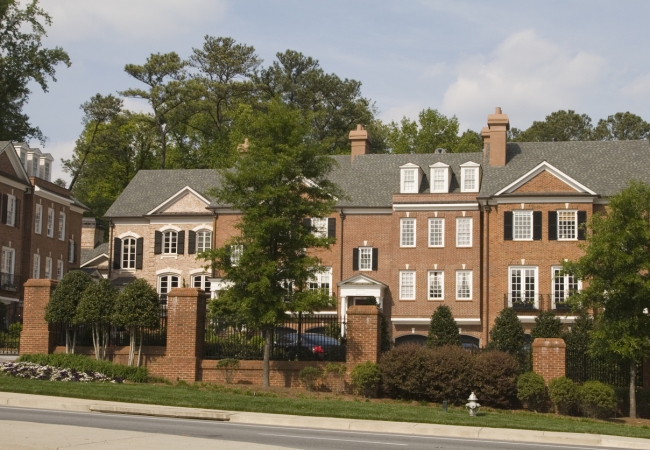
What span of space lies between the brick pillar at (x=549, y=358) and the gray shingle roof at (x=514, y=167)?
2245 centimetres

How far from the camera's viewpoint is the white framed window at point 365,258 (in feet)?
174

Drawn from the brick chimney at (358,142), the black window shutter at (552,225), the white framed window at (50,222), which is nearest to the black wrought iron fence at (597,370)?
the black window shutter at (552,225)

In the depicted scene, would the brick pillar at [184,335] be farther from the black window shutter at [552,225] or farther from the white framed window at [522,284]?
the black window shutter at [552,225]

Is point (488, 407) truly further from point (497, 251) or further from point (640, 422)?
point (497, 251)

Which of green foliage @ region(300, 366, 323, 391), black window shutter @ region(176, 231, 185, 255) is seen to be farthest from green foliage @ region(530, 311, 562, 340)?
black window shutter @ region(176, 231, 185, 255)

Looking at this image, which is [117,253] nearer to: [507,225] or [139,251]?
[139,251]

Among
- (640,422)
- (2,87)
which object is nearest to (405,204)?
(640,422)

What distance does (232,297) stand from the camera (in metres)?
30.7

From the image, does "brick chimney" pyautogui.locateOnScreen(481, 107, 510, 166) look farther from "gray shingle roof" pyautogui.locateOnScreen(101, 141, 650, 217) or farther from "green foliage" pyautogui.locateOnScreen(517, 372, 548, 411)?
"green foliage" pyautogui.locateOnScreen(517, 372, 548, 411)

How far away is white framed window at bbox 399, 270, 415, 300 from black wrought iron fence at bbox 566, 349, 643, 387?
21770 millimetres

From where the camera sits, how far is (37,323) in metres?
31.2

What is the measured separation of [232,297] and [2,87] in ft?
138

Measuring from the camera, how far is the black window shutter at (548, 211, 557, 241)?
49094 mm

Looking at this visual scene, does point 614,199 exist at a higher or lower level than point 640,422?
higher
